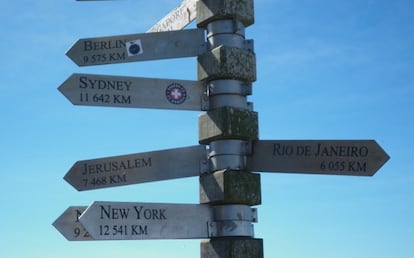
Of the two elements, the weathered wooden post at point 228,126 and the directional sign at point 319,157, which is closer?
the directional sign at point 319,157

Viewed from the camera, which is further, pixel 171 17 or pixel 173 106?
pixel 171 17

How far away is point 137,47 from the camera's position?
5.61 meters

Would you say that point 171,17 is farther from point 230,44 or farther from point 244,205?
point 244,205

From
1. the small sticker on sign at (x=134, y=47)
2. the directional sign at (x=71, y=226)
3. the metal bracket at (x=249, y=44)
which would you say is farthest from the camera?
the metal bracket at (x=249, y=44)

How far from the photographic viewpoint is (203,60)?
5625 mm

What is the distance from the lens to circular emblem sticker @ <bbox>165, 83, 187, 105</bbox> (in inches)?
215

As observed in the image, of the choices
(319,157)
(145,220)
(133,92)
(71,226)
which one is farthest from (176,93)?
(71,226)

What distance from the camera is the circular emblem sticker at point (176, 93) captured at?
545cm

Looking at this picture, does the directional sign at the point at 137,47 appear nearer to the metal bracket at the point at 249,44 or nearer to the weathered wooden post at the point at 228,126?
the weathered wooden post at the point at 228,126

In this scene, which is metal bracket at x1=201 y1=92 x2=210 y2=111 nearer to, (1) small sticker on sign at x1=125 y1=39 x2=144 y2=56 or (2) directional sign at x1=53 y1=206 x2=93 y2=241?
(1) small sticker on sign at x1=125 y1=39 x2=144 y2=56

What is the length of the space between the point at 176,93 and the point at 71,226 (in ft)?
4.75

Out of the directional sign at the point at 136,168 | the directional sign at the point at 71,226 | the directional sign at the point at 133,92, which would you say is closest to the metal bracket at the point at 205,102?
the directional sign at the point at 133,92

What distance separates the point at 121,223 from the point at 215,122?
1202mm

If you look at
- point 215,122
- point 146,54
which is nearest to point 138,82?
point 146,54
